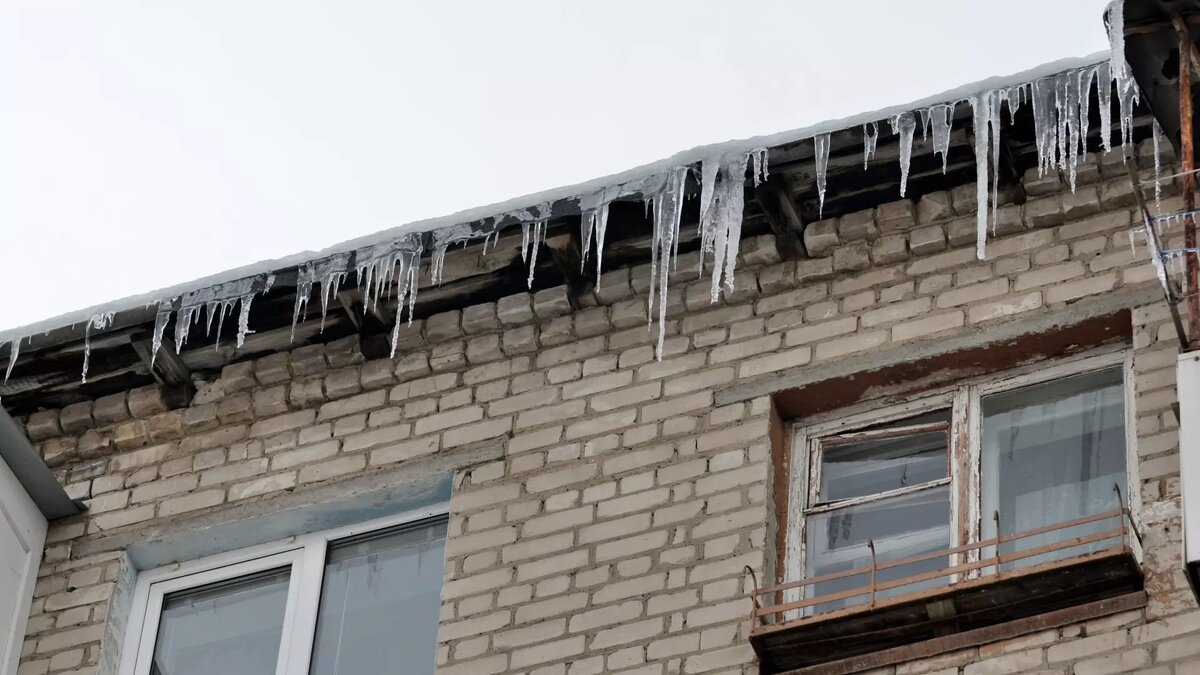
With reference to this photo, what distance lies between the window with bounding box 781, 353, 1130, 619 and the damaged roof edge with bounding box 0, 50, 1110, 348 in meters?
1.08

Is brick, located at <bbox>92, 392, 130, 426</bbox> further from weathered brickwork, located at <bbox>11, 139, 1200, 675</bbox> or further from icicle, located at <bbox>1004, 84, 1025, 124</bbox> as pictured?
icicle, located at <bbox>1004, 84, 1025, 124</bbox>

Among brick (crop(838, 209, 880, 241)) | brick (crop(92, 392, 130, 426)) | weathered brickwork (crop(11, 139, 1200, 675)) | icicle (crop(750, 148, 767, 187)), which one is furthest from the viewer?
brick (crop(92, 392, 130, 426))

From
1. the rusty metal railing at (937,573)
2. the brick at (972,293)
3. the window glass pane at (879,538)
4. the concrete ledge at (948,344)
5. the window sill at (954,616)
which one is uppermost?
the brick at (972,293)

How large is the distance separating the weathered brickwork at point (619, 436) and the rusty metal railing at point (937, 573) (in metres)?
0.11

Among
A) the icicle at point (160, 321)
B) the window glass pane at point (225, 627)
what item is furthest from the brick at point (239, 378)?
the window glass pane at point (225, 627)

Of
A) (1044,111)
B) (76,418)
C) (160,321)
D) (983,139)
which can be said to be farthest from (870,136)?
(76,418)

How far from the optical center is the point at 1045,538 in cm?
859

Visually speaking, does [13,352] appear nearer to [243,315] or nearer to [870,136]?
[243,315]

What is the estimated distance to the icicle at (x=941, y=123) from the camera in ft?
30.6

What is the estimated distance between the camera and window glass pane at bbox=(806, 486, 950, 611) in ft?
Result: 28.9

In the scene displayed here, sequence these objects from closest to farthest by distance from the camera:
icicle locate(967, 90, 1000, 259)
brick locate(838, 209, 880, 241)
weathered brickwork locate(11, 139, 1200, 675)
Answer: weathered brickwork locate(11, 139, 1200, 675) < icicle locate(967, 90, 1000, 259) < brick locate(838, 209, 880, 241)

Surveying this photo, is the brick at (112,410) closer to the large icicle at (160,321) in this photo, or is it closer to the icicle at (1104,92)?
the large icicle at (160,321)

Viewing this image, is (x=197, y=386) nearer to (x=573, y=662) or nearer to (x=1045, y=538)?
(x=573, y=662)

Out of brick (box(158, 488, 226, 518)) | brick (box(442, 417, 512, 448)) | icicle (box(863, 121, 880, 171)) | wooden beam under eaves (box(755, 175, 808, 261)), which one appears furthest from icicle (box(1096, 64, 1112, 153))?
brick (box(158, 488, 226, 518))
